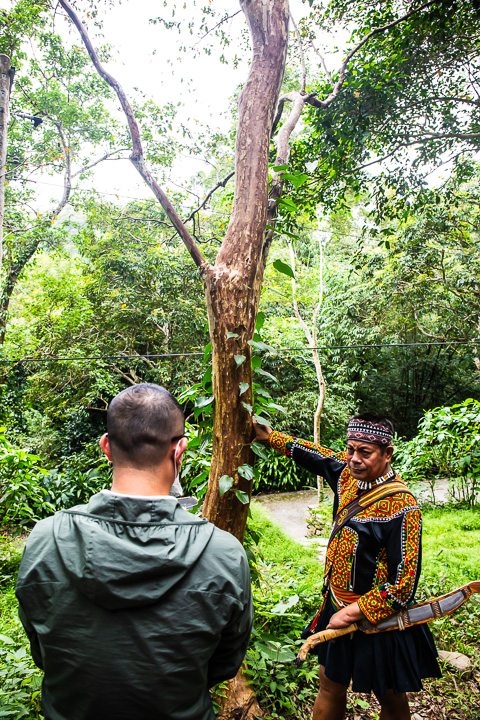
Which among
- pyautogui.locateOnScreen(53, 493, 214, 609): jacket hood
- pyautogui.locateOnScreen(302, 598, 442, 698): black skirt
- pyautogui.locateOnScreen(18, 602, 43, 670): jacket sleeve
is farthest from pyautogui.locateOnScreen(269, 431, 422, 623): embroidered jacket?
pyautogui.locateOnScreen(18, 602, 43, 670): jacket sleeve

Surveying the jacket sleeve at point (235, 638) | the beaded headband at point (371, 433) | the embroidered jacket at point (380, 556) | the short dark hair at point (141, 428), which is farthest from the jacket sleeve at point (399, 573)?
the short dark hair at point (141, 428)

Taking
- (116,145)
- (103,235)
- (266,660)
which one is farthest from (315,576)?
(116,145)

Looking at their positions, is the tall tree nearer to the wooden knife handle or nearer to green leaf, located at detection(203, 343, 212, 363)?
green leaf, located at detection(203, 343, 212, 363)

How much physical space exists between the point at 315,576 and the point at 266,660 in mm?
1776

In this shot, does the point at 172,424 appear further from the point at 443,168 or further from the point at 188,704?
the point at 443,168

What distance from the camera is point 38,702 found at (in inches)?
69.9

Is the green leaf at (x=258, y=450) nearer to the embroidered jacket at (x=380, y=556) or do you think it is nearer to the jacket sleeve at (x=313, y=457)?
the jacket sleeve at (x=313, y=457)

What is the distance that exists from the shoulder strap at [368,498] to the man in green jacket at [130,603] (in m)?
0.81

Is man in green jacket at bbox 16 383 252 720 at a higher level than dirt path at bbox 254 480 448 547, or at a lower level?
higher

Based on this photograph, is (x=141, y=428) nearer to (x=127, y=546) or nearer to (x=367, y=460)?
(x=127, y=546)

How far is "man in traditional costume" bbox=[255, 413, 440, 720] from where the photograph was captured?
150 cm

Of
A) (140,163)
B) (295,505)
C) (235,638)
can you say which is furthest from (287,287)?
(235,638)

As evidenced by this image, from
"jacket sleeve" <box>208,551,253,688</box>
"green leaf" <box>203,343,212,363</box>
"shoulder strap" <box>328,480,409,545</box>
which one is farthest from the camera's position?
"green leaf" <box>203,343,212,363</box>

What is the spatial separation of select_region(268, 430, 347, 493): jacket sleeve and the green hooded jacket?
1.05m
